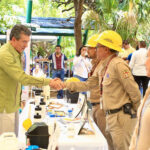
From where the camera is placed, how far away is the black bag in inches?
77.5

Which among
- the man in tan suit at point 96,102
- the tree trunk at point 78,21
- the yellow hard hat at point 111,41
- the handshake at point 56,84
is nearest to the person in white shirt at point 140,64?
the tree trunk at point 78,21

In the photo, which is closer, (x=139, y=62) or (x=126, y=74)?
(x=126, y=74)

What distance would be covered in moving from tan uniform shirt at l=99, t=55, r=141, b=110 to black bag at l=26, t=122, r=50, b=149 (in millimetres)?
940

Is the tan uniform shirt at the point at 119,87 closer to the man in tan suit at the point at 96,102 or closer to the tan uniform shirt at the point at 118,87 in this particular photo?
the tan uniform shirt at the point at 118,87

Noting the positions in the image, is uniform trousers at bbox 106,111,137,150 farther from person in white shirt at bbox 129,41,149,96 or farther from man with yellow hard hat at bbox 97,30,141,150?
person in white shirt at bbox 129,41,149,96

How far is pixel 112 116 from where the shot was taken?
2.74 metres

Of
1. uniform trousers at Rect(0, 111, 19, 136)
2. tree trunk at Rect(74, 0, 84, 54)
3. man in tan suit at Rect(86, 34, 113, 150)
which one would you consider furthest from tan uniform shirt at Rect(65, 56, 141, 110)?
tree trunk at Rect(74, 0, 84, 54)

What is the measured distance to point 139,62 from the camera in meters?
7.11

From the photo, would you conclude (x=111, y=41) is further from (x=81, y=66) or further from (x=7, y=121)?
(x=81, y=66)

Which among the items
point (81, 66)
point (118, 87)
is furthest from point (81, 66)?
point (118, 87)

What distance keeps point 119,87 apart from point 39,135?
1.08 meters

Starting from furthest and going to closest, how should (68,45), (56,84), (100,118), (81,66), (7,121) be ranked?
1. (68,45)
2. (81,66)
3. (100,118)
4. (56,84)
5. (7,121)

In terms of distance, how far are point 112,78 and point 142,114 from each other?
131 centimetres

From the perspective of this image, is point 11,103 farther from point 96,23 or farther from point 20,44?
point 96,23
